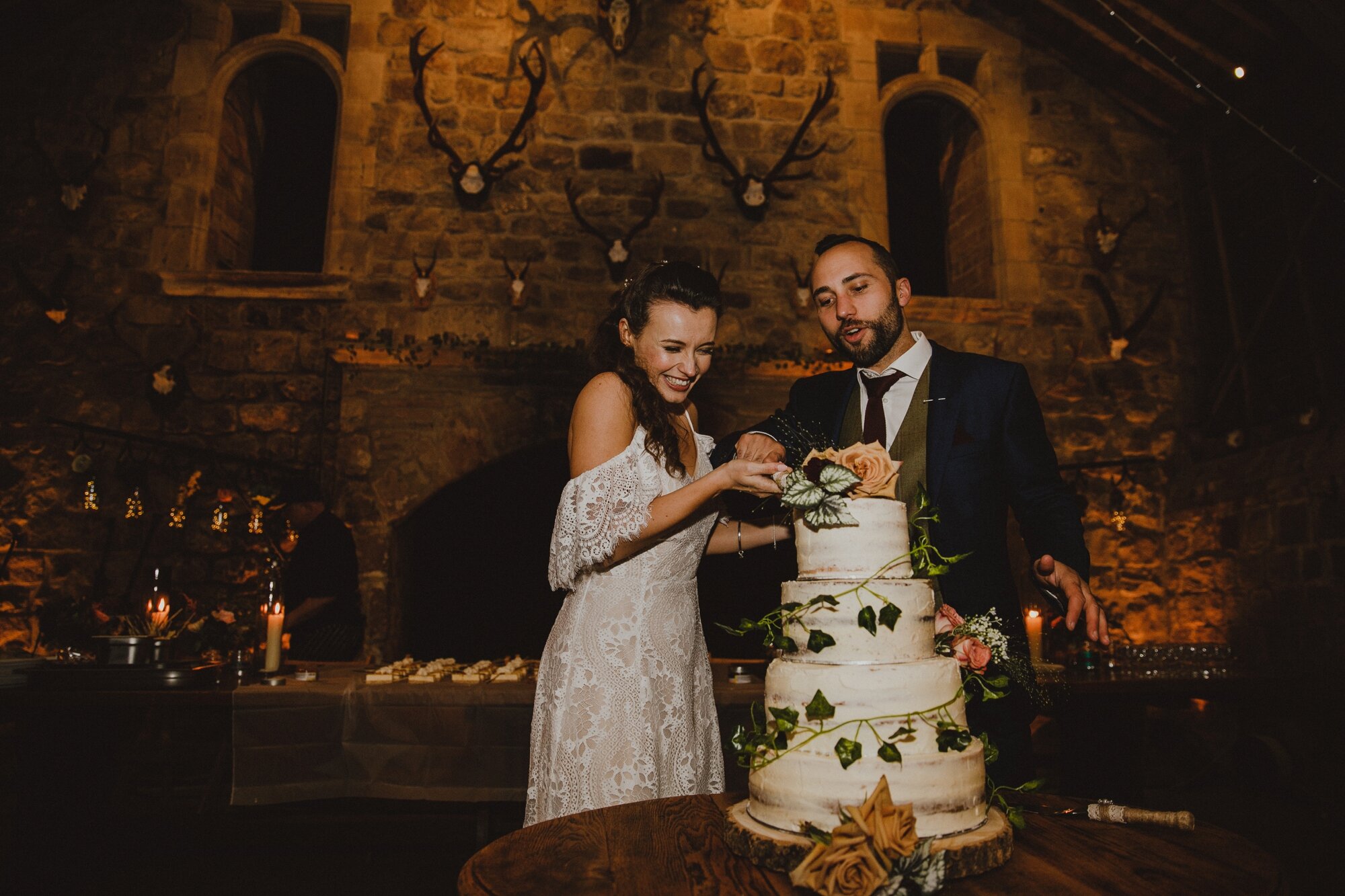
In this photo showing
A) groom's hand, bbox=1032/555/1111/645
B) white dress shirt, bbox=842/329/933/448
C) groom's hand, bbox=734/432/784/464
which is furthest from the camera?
white dress shirt, bbox=842/329/933/448

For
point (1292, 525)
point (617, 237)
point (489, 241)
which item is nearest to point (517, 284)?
point (489, 241)

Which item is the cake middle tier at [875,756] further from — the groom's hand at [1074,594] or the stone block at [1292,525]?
the stone block at [1292,525]

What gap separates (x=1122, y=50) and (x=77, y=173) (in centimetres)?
797

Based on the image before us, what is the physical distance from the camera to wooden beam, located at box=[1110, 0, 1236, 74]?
5875 mm

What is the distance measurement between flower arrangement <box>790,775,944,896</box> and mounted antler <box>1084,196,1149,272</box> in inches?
253

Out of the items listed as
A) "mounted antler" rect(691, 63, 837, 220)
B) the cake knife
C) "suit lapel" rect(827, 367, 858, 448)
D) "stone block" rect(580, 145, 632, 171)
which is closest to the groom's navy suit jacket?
"suit lapel" rect(827, 367, 858, 448)

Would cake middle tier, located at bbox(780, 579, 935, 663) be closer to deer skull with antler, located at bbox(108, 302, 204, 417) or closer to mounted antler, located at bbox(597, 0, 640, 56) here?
deer skull with antler, located at bbox(108, 302, 204, 417)

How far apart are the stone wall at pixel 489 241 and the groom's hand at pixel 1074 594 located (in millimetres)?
4078

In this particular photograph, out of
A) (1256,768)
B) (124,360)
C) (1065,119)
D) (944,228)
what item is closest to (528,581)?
(124,360)

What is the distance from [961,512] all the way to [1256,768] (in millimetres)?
4693

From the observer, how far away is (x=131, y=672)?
3162 mm

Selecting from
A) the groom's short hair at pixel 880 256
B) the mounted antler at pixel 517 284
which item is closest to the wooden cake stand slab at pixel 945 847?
the groom's short hair at pixel 880 256

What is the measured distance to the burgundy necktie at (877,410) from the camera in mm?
2066

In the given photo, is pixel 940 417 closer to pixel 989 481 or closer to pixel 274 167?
pixel 989 481
